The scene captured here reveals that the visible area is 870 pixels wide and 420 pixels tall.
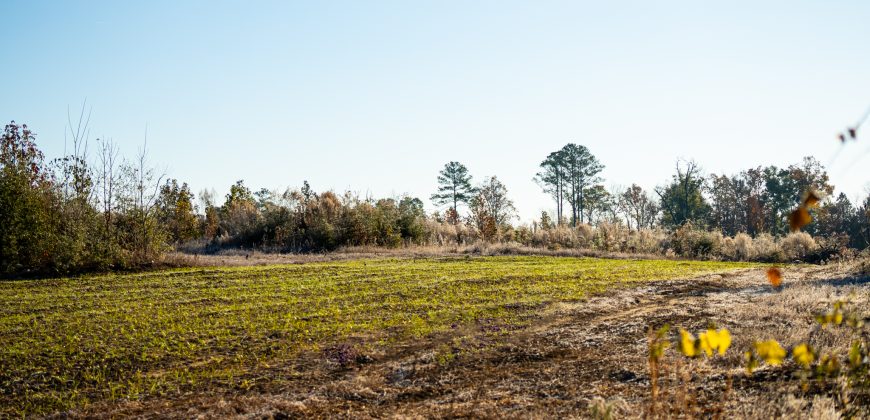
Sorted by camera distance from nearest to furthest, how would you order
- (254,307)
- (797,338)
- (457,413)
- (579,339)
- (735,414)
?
(735,414), (457,413), (797,338), (579,339), (254,307)

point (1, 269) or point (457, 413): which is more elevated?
point (1, 269)

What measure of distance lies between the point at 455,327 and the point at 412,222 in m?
19.3

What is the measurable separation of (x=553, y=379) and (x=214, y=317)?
567 centimetres

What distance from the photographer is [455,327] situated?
805cm

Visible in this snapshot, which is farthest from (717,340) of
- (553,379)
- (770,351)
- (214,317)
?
(214,317)

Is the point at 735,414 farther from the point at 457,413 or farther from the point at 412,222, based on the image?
the point at 412,222

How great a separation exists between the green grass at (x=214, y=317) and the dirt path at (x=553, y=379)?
67 centimetres

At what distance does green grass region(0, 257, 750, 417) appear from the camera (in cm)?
599

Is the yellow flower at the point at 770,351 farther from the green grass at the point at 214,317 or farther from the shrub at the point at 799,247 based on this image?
the shrub at the point at 799,247

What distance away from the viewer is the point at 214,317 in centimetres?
877

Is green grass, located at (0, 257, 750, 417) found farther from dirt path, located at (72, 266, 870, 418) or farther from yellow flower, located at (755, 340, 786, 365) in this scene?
yellow flower, located at (755, 340, 786, 365)

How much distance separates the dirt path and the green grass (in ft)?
2.19

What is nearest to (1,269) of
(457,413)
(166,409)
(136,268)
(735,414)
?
(136,268)

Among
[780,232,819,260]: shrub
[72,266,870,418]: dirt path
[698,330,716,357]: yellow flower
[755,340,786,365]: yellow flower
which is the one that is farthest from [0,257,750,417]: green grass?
[780,232,819,260]: shrub
